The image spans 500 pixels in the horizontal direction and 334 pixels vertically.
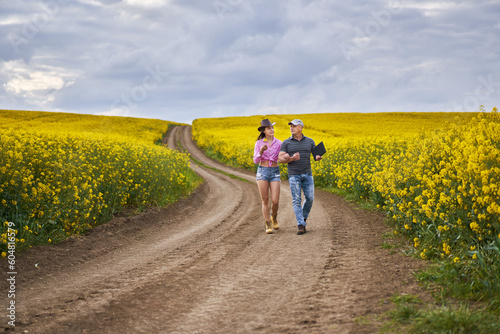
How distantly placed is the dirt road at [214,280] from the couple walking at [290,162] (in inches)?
25.9

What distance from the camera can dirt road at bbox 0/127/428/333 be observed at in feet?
13.4

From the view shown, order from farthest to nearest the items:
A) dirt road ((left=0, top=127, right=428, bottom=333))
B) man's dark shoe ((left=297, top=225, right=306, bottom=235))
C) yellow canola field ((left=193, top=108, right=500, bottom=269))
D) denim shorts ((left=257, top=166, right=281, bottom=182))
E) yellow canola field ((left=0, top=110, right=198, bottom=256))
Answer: denim shorts ((left=257, top=166, right=281, bottom=182))
man's dark shoe ((left=297, top=225, right=306, bottom=235))
yellow canola field ((left=0, top=110, right=198, bottom=256))
yellow canola field ((left=193, top=108, right=500, bottom=269))
dirt road ((left=0, top=127, right=428, bottom=333))

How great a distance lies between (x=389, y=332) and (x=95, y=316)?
10.1ft

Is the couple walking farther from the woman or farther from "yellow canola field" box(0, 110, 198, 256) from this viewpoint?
"yellow canola field" box(0, 110, 198, 256)

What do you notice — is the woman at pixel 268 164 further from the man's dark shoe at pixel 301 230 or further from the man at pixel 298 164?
the man's dark shoe at pixel 301 230

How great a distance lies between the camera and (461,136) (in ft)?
22.9

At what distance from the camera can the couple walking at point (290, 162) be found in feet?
27.1

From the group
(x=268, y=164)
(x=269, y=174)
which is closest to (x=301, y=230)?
(x=269, y=174)

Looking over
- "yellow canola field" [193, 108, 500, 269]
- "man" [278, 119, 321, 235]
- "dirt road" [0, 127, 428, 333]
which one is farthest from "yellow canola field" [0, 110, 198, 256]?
"yellow canola field" [193, 108, 500, 269]

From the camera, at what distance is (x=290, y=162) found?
27.3ft

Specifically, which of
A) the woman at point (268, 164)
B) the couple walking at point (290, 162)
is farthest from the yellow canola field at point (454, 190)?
the woman at point (268, 164)

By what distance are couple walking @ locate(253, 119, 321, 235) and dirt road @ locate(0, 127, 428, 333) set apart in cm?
66

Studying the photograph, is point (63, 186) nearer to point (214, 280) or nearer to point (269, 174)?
point (269, 174)

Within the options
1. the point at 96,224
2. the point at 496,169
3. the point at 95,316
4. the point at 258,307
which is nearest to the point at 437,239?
the point at 496,169
